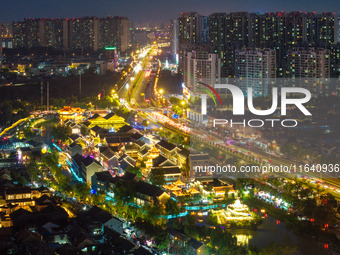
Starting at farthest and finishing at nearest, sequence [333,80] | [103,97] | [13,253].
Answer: [103,97], [333,80], [13,253]

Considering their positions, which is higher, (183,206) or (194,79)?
(194,79)

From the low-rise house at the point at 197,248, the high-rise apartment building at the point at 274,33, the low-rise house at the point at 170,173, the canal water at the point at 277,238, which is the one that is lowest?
the canal water at the point at 277,238

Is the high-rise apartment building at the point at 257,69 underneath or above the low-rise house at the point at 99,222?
above

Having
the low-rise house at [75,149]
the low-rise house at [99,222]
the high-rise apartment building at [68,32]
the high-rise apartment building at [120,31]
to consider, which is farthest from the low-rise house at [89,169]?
the high-rise apartment building at [120,31]

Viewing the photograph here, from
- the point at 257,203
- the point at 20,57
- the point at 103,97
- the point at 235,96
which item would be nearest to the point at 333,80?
the point at 235,96

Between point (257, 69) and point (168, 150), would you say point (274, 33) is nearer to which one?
point (257, 69)

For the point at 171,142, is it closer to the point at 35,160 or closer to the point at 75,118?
the point at 35,160

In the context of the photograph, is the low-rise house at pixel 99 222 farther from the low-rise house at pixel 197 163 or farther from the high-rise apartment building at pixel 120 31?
the high-rise apartment building at pixel 120 31

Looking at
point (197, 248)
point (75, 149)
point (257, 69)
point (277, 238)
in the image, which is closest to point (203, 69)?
point (257, 69)
